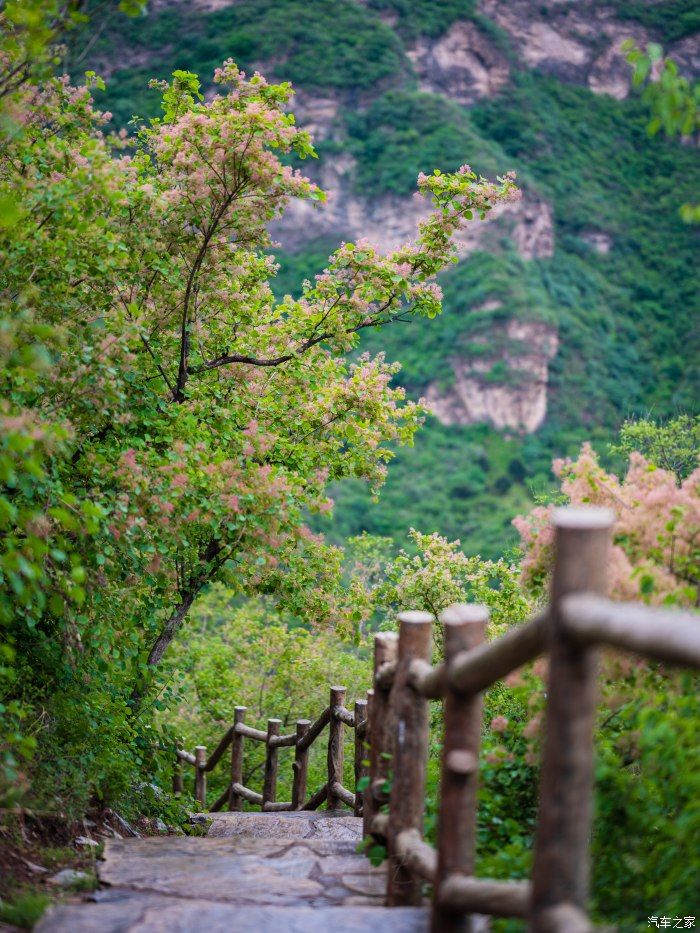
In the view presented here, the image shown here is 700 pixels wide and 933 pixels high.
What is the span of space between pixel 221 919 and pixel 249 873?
99cm

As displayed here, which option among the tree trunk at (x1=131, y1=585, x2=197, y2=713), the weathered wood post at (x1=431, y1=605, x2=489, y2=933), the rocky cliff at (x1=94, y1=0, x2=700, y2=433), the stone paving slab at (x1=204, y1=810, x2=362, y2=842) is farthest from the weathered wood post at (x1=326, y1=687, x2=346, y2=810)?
the rocky cliff at (x1=94, y1=0, x2=700, y2=433)

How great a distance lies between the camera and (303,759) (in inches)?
314

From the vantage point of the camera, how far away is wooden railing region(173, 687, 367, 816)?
621 cm

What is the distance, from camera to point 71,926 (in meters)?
2.64

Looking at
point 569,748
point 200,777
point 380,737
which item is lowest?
point 200,777

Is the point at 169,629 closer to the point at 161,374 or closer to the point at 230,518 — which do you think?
the point at 230,518

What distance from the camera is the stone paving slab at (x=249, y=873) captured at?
3266 millimetres

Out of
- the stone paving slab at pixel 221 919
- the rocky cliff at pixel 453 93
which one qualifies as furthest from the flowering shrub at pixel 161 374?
the rocky cliff at pixel 453 93

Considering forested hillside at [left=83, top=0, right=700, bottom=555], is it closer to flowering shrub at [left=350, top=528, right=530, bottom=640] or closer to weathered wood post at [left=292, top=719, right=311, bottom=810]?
flowering shrub at [left=350, top=528, right=530, bottom=640]

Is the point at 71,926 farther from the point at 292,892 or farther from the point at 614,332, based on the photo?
the point at 614,332

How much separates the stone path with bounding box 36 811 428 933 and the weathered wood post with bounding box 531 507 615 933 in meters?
0.77

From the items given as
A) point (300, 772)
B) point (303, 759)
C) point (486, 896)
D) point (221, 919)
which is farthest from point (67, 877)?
point (300, 772)

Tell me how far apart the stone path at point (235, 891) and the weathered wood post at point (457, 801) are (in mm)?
178

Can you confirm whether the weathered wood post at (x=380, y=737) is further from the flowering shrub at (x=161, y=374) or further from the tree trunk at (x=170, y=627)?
the tree trunk at (x=170, y=627)
